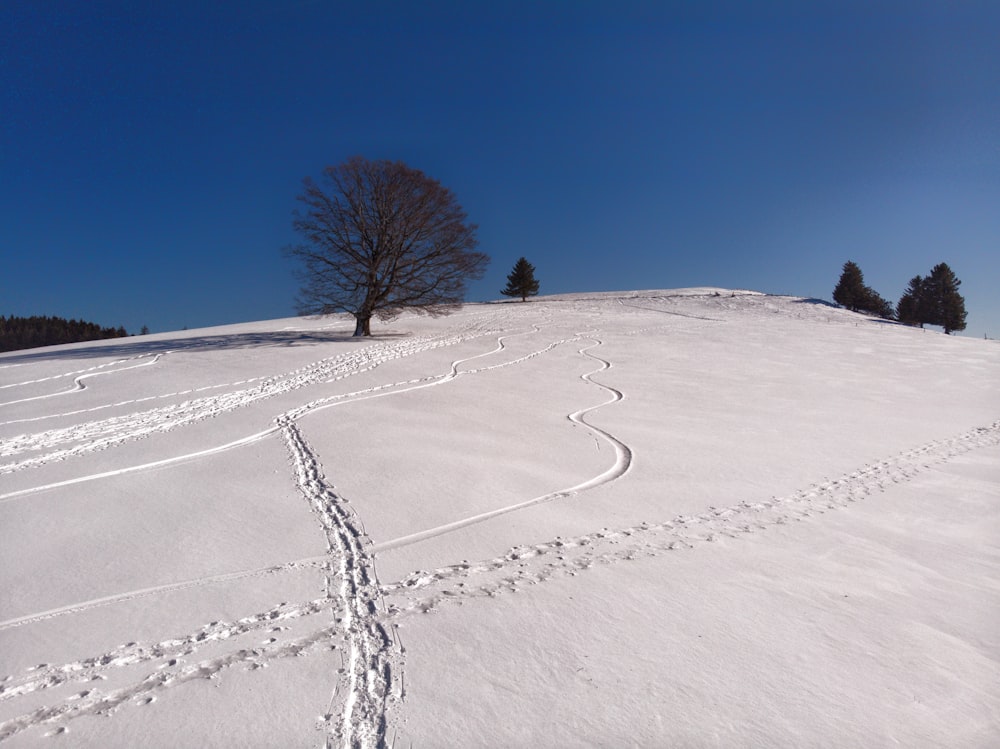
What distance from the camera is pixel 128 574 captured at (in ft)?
14.3

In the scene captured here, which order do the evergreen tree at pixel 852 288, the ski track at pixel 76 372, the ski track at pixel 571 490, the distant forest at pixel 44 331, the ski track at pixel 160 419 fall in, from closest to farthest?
1. the ski track at pixel 571 490
2. the ski track at pixel 160 419
3. the ski track at pixel 76 372
4. the distant forest at pixel 44 331
5. the evergreen tree at pixel 852 288

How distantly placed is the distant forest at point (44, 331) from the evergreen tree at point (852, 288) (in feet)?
213

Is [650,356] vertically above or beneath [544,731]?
above

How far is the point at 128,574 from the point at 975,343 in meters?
31.4

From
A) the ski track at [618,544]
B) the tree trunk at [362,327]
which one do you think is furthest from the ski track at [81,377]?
the ski track at [618,544]

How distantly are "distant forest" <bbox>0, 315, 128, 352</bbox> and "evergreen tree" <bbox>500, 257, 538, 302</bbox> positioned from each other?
104 feet

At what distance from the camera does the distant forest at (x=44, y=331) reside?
44.3 metres

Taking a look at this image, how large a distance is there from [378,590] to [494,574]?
904 millimetres

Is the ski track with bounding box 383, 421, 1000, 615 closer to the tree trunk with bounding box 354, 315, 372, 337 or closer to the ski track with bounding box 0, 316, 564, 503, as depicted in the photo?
the ski track with bounding box 0, 316, 564, 503

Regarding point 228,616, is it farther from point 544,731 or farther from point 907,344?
point 907,344

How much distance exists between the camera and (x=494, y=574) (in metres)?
4.36

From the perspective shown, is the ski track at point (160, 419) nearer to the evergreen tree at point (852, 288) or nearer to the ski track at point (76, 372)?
the ski track at point (76, 372)

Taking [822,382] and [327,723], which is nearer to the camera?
[327,723]

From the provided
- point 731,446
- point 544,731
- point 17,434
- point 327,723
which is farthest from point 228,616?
point 17,434
